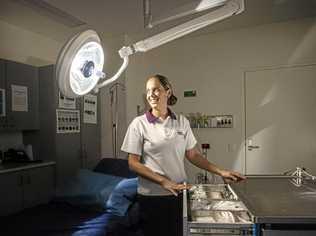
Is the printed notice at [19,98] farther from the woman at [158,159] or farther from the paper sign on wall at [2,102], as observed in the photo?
the woman at [158,159]

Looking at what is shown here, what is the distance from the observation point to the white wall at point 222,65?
11.0 ft

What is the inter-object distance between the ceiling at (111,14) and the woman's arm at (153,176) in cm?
170

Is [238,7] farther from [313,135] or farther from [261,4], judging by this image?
[313,135]

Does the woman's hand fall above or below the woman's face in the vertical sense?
below

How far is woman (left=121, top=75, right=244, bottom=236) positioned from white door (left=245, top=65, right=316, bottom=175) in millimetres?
2206

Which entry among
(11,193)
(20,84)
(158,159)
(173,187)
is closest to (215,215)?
(173,187)

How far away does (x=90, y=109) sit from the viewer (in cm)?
351

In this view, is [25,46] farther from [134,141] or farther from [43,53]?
[134,141]

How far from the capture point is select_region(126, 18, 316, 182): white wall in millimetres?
3346

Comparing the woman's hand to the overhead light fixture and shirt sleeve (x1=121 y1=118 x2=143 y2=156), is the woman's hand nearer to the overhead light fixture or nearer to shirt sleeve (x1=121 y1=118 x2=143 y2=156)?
shirt sleeve (x1=121 y1=118 x2=143 y2=156)

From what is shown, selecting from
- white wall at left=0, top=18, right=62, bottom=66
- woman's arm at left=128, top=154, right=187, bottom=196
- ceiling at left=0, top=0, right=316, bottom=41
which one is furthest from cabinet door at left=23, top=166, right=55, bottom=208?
woman's arm at left=128, top=154, right=187, bottom=196

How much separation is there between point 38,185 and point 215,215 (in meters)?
2.43

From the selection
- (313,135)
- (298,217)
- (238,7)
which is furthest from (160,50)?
(298,217)

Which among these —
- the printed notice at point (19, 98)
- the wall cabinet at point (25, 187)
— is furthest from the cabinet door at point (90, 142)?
the printed notice at point (19, 98)
